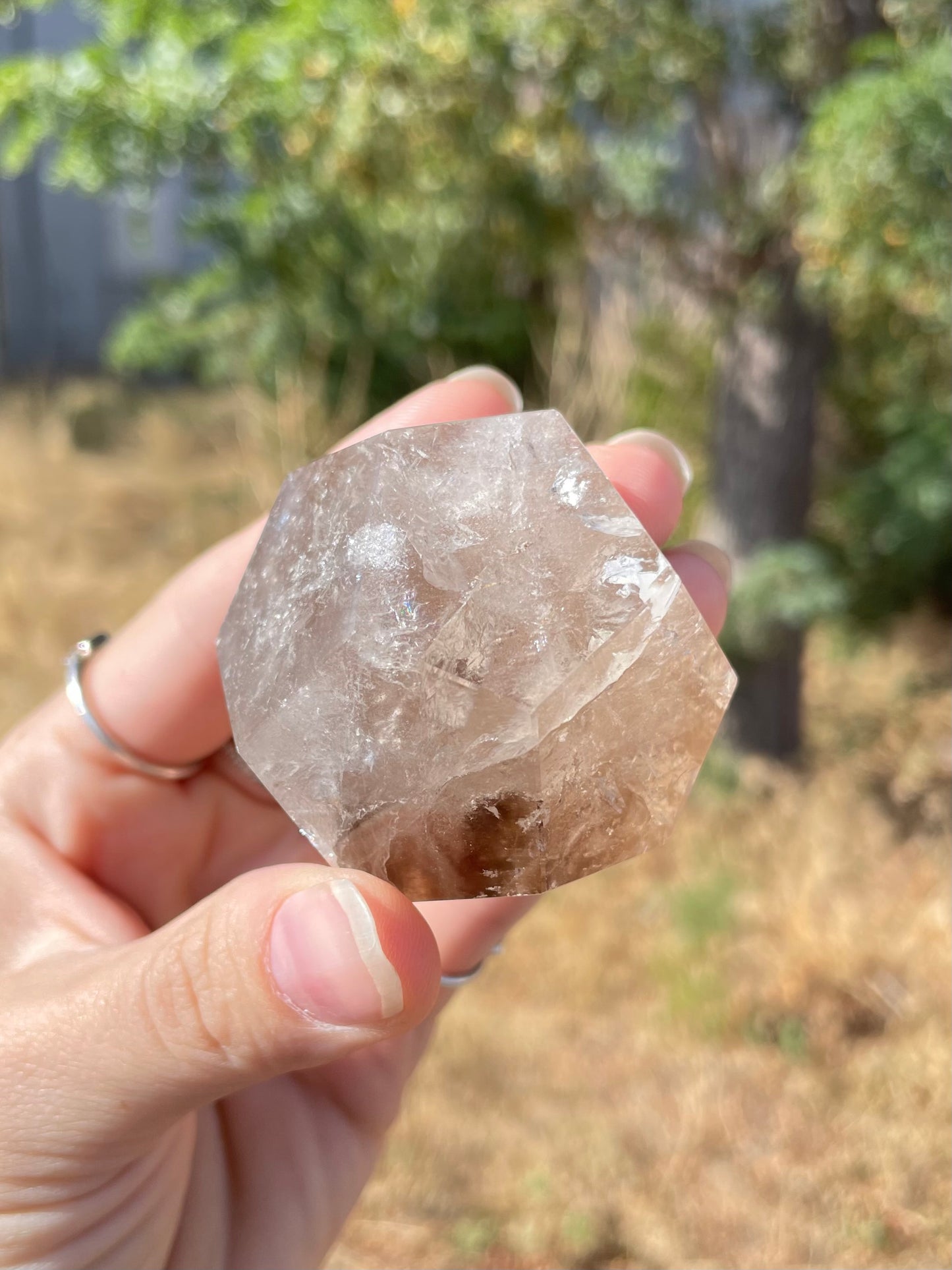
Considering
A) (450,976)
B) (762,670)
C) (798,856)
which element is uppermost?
(450,976)

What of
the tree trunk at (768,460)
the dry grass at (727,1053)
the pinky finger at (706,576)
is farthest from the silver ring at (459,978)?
the tree trunk at (768,460)

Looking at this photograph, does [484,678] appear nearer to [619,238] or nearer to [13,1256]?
[13,1256]

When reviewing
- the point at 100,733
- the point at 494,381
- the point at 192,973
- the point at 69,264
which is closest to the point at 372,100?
the point at 494,381

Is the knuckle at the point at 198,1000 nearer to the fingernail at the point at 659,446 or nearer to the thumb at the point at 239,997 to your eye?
the thumb at the point at 239,997

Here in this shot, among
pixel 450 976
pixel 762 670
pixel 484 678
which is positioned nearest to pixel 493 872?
pixel 484 678

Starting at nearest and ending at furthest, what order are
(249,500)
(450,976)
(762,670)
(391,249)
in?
(450,976), (762,670), (391,249), (249,500)

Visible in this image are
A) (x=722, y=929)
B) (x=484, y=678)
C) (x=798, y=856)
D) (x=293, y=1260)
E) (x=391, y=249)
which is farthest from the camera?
(x=391, y=249)

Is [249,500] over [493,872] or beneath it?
beneath
